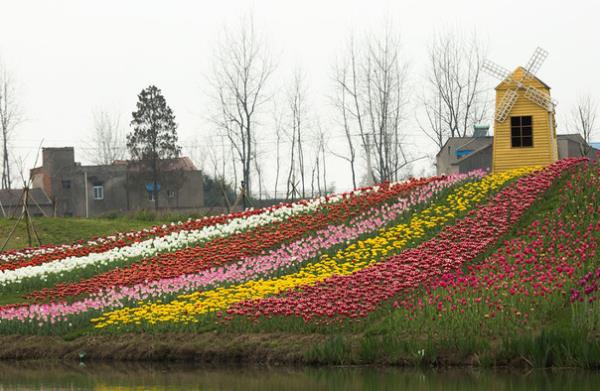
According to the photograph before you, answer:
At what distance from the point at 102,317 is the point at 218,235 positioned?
34.7ft

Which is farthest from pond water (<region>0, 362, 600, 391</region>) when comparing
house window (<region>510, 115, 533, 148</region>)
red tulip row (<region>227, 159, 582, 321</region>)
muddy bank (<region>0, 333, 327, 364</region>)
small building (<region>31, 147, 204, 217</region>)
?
small building (<region>31, 147, 204, 217</region>)

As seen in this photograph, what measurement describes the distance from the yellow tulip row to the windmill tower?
2.24 metres

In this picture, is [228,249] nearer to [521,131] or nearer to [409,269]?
[409,269]

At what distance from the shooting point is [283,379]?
666 inches

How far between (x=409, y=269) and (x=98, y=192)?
69.1 meters

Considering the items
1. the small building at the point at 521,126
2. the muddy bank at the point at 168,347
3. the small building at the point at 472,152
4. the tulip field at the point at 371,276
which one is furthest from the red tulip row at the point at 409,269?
the small building at the point at 472,152

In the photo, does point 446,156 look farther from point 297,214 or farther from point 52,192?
point 52,192

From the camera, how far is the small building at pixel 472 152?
50.2 m

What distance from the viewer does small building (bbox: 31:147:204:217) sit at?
284 feet

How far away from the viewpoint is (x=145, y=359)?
68.2 ft

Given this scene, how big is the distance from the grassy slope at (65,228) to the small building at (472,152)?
50.7ft

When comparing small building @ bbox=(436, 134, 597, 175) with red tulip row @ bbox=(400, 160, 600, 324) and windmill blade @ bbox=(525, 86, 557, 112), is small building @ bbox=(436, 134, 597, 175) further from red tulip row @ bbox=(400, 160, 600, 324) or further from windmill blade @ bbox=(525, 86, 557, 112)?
red tulip row @ bbox=(400, 160, 600, 324)

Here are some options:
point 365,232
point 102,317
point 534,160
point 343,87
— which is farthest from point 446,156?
point 102,317

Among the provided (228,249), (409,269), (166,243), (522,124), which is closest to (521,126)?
(522,124)
